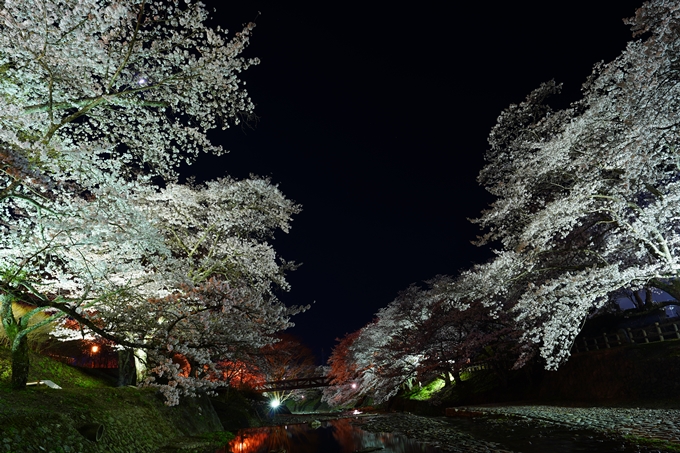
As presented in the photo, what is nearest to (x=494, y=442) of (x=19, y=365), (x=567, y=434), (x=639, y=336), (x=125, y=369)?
(x=567, y=434)

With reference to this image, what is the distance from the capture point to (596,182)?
10172 mm

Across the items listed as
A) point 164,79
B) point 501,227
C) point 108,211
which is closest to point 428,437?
point 501,227

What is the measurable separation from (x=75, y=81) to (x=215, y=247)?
9.36m

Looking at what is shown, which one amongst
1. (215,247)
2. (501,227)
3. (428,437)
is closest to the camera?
(428,437)

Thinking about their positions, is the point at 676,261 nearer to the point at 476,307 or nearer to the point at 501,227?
the point at 501,227

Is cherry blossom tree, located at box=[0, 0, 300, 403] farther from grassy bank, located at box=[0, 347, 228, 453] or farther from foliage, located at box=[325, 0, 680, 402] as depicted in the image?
foliage, located at box=[325, 0, 680, 402]

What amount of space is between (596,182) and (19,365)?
1453cm

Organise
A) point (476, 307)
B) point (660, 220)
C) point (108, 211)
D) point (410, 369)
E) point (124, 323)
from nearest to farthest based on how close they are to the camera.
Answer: point (108, 211) → point (124, 323) → point (660, 220) → point (476, 307) → point (410, 369)

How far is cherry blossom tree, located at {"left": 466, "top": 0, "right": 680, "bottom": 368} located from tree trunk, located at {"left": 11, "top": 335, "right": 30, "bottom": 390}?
1277cm

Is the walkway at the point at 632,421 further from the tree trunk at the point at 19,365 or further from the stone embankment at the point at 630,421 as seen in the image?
the tree trunk at the point at 19,365

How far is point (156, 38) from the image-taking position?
841cm

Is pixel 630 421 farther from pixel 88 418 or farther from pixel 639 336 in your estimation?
pixel 88 418

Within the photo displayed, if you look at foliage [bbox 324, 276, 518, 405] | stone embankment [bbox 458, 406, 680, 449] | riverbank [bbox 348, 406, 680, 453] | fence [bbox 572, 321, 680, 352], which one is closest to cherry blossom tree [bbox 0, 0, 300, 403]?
riverbank [bbox 348, 406, 680, 453]

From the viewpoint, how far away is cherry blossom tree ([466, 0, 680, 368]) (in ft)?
27.6
